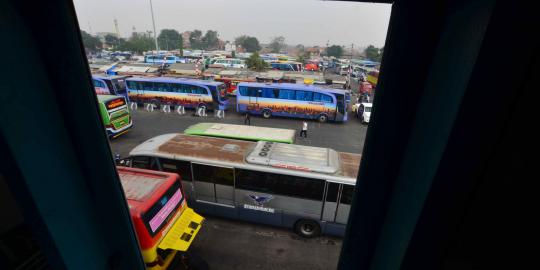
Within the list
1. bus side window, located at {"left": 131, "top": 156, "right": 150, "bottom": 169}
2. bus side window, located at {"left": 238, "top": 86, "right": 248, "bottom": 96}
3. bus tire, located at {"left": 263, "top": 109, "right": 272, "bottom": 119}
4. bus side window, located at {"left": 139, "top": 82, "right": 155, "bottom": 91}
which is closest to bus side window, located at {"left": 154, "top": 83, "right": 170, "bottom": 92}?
bus side window, located at {"left": 139, "top": 82, "right": 155, "bottom": 91}

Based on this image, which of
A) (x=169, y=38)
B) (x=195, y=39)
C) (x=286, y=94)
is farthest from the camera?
(x=195, y=39)

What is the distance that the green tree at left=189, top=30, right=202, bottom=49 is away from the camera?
307 feet

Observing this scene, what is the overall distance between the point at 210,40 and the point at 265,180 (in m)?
98.6

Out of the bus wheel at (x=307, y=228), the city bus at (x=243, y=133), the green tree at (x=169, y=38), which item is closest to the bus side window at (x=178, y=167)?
the city bus at (x=243, y=133)

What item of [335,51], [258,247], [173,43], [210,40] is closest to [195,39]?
[210,40]

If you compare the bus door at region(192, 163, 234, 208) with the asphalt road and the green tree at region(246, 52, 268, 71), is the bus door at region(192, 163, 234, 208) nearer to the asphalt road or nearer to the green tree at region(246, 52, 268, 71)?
the asphalt road

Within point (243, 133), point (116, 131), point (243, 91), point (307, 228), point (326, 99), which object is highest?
point (243, 133)

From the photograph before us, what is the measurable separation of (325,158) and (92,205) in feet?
17.6

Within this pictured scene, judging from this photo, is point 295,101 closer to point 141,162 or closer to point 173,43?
point 141,162

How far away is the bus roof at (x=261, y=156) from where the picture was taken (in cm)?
584

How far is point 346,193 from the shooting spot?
5.77m

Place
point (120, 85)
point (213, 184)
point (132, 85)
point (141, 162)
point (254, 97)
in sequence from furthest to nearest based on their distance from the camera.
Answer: point (120, 85), point (132, 85), point (254, 97), point (141, 162), point (213, 184)

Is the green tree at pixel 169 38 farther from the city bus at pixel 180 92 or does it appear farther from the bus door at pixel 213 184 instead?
the bus door at pixel 213 184

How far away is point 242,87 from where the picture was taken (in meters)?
17.2
